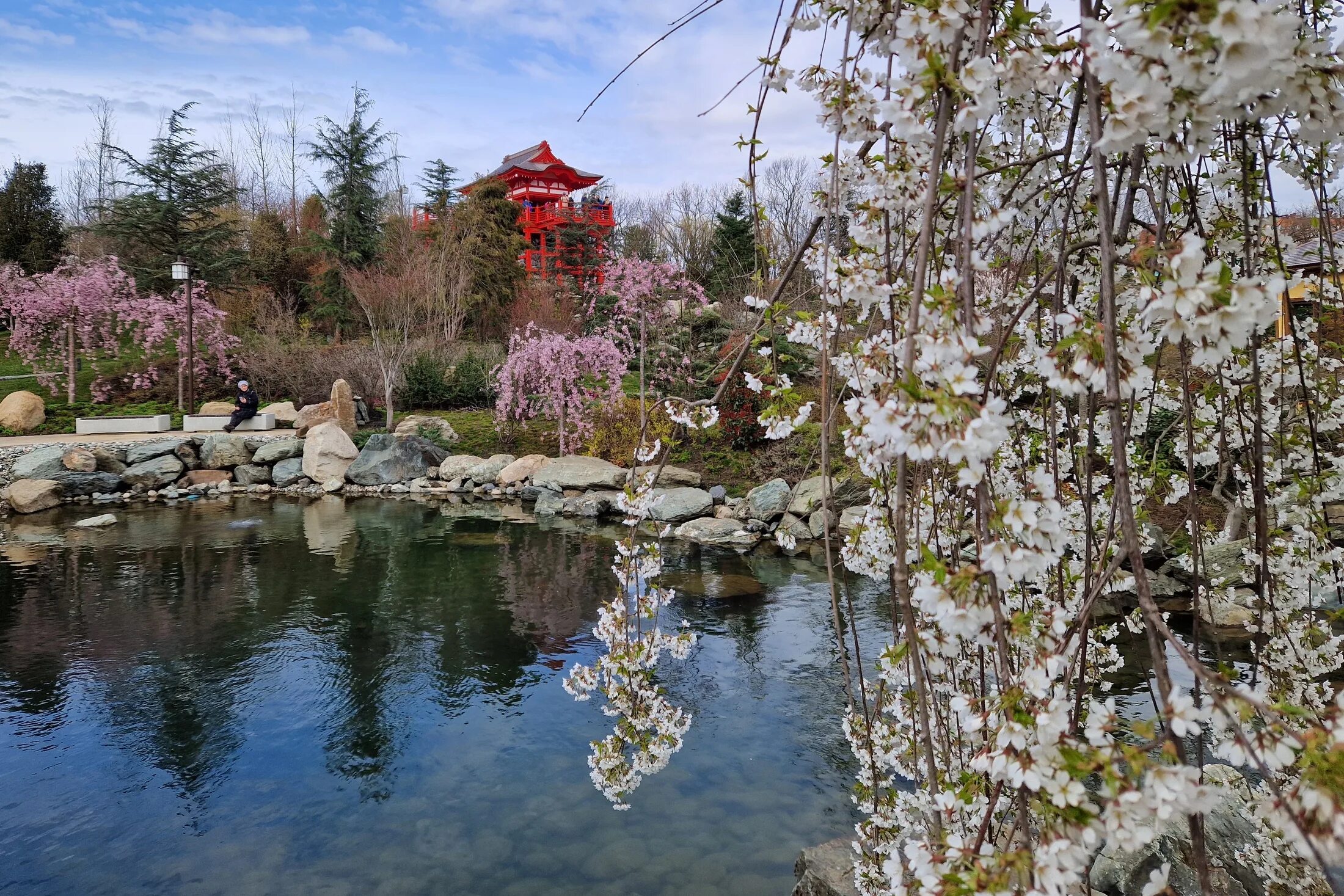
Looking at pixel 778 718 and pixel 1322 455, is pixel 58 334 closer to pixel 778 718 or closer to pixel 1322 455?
pixel 778 718

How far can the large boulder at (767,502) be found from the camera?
9.04m

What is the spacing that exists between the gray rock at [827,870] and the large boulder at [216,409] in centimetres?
1349

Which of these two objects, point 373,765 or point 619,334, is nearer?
point 373,765

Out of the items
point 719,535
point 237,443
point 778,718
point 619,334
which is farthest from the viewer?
point 619,334

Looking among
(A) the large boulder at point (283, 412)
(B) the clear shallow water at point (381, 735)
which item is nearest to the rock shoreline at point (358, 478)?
(A) the large boulder at point (283, 412)

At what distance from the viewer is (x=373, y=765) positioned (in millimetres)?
3830

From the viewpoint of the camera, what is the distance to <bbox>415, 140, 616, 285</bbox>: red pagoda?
66.3 feet

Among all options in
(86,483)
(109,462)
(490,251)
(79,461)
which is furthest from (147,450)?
(490,251)

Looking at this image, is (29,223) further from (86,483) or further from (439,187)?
(86,483)

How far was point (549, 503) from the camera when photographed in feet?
32.9

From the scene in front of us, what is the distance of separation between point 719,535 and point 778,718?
4.30 meters

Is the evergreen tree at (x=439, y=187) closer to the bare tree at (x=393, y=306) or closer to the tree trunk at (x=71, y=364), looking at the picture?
the bare tree at (x=393, y=306)

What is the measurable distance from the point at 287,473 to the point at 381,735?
27.3 ft

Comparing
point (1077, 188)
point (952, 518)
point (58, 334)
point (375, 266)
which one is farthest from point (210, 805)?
point (375, 266)
